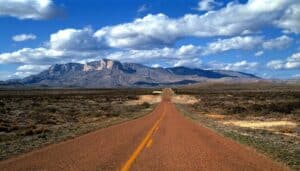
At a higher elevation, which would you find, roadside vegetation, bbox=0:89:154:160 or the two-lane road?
the two-lane road

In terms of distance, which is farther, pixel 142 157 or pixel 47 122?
pixel 47 122

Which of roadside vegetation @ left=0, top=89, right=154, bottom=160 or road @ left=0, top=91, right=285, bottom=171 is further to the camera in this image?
roadside vegetation @ left=0, top=89, right=154, bottom=160

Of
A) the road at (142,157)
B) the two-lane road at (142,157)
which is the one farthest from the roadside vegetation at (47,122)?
the two-lane road at (142,157)

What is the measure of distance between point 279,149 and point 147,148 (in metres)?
5.14

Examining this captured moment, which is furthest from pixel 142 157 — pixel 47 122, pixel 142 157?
pixel 47 122

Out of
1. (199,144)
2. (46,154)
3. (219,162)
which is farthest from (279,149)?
(46,154)

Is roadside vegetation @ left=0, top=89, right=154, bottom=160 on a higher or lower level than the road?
lower

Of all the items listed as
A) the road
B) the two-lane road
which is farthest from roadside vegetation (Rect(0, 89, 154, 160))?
the two-lane road

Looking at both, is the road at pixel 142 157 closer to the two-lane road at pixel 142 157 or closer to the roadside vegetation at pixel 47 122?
the two-lane road at pixel 142 157

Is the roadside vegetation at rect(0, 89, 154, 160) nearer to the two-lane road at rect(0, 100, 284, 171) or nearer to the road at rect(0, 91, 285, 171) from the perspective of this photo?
the road at rect(0, 91, 285, 171)

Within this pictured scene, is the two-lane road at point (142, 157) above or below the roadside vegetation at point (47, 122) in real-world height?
above

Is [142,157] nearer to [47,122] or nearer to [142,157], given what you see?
[142,157]

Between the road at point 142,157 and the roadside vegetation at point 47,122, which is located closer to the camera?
the road at point 142,157

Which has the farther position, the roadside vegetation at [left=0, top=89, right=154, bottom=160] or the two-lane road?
the roadside vegetation at [left=0, top=89, right=154, bottom=160]
